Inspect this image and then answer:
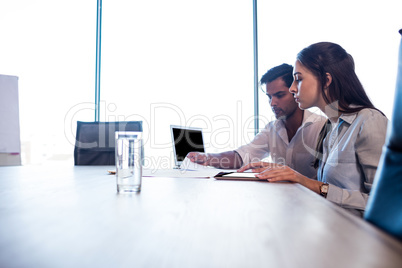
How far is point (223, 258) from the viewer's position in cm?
32

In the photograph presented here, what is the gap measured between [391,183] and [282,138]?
197 centimetres

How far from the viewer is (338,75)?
1.44 meters

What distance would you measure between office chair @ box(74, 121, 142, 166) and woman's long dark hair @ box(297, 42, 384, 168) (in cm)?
161

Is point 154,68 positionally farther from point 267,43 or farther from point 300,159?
point 300,159

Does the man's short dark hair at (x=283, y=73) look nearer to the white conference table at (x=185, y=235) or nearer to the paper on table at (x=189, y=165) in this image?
the paper on table at (x=189, y=165)

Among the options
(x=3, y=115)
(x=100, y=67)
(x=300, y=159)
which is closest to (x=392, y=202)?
(x=300, y=159)

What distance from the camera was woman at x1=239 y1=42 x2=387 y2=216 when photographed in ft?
3.75

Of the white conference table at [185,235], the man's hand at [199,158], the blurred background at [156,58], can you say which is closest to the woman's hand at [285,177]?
the white conference table at [185,235]

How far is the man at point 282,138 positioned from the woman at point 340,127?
1.56ft

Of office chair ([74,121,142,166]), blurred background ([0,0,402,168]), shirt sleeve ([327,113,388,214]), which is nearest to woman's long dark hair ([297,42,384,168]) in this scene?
shirt sleeve ([327,113,388,214])

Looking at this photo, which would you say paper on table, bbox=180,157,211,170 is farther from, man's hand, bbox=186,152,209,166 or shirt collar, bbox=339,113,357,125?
shirt collar, bbox=339,113,357,125

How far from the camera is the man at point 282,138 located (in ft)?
7.23

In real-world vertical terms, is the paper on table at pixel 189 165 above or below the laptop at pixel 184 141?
below

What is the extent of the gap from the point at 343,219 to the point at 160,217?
→ 0.30 metres
